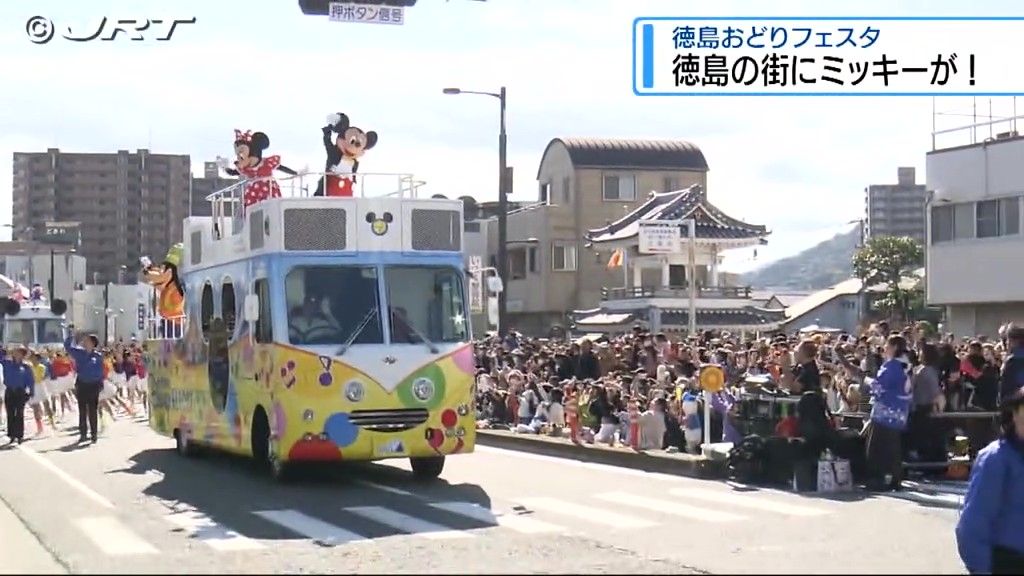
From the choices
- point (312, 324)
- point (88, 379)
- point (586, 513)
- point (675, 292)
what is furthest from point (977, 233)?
point (586, 513)

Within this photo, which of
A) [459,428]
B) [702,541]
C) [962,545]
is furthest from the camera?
[459,428]

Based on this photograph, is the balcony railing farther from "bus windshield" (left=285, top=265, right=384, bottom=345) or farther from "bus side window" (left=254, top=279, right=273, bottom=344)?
"bus windshield" (left=285, top=265, right=384, bottom=345)

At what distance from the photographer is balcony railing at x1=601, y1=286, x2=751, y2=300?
169 ft

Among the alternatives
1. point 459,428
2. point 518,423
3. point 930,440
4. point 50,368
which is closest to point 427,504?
point 459,428

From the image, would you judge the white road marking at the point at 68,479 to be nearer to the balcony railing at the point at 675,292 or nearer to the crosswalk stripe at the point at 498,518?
the crosswalk stripe at the point at 498,518

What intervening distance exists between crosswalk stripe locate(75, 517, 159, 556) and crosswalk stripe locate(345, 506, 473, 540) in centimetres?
212

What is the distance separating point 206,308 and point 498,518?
7053 mm

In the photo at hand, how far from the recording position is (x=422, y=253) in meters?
15.6

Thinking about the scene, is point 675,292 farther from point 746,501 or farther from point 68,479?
point 746,501

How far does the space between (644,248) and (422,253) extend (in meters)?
24.6

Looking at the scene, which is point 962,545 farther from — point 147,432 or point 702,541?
point 147,432

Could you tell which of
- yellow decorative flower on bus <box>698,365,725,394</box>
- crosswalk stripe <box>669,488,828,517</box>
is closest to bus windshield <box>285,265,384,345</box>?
crosswalk stripe <box>669,488,828,517</box>

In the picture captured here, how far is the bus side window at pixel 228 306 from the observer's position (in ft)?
56.0

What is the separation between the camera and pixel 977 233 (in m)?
33.9
